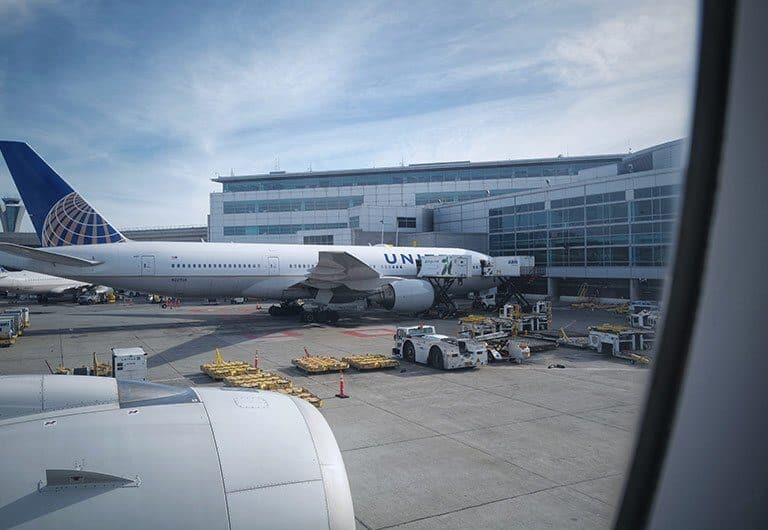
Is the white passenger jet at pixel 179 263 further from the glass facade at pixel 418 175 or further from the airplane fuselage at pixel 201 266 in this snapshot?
the glass facade at pixel 418 175

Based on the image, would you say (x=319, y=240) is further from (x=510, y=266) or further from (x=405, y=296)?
(x=405, y=296)

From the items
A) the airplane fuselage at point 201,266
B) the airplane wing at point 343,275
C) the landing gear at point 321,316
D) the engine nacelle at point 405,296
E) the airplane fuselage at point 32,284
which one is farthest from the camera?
the airplane fuselage at point 32,284

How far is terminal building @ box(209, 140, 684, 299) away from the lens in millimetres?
30375

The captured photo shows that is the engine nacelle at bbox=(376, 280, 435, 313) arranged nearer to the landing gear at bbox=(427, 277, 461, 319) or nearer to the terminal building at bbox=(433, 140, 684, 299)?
the landing gear at bbox=(427, 277, 461, 319)

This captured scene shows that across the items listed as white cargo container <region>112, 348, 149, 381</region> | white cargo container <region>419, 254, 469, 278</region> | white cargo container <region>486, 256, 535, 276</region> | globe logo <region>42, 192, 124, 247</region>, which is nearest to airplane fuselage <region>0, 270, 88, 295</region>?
globe logo <region>42, 192, 124, 247</region>

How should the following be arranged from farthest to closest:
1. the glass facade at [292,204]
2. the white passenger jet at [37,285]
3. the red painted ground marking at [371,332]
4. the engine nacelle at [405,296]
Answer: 1. the glass facade at [292,204]
2. the white passenger jet at [37,285]
3. the engine nacelle at [405,296]
4. the red painted ground marking at [371,332]

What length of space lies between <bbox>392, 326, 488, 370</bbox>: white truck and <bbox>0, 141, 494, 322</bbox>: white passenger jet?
7.66 metres

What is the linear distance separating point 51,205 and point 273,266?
9.69m

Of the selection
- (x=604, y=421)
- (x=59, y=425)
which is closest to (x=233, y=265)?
(x=604, y=421)

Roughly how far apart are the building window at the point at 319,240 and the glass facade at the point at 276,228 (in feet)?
9.07

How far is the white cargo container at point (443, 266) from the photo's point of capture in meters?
29.3

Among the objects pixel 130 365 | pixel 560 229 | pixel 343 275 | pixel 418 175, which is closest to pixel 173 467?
pixel 130 365

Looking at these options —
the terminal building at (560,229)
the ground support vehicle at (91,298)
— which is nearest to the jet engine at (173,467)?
the terminal building at (560,229)

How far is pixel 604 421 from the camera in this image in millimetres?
10227
